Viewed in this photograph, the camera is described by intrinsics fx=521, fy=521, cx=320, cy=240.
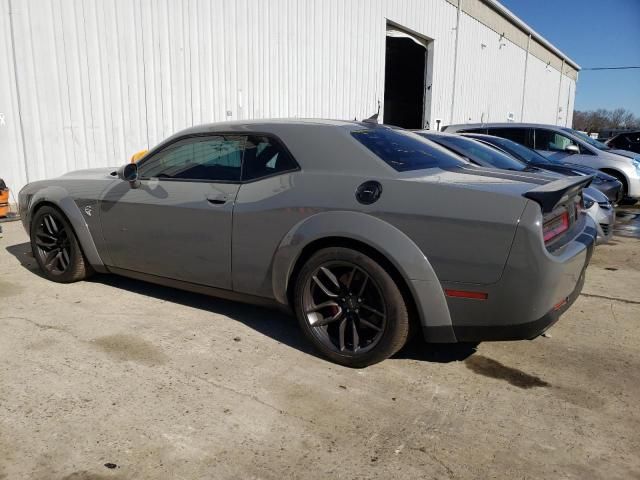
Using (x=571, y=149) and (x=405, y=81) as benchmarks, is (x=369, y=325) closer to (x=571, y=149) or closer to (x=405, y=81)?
(x=571, y=149)

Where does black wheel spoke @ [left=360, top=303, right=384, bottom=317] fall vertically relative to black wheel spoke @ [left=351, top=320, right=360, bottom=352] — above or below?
above

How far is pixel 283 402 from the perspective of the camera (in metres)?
2.78

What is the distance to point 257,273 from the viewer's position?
342 cm

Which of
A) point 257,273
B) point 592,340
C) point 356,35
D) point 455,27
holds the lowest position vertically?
point 592,340

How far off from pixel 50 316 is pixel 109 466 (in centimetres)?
211

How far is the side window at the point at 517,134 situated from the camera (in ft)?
34.4

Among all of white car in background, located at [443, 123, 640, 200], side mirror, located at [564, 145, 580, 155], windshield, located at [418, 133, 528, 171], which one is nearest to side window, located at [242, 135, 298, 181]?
windshield, located at [418, 133, 528, 171]

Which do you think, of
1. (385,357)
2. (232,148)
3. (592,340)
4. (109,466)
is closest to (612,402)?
(592,340)

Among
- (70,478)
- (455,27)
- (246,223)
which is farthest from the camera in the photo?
(455,27)

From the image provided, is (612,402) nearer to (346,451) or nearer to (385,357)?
(385,357)

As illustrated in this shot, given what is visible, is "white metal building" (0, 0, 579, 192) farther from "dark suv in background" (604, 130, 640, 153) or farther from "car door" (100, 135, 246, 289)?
"dark suv in background" (604, 130, 640, 153)

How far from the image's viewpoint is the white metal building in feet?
26.7

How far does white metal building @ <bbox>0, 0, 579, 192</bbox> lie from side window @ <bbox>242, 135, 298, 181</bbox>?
6273mm

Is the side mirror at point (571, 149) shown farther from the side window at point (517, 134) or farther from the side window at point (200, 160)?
the side window at point (200, 160)
